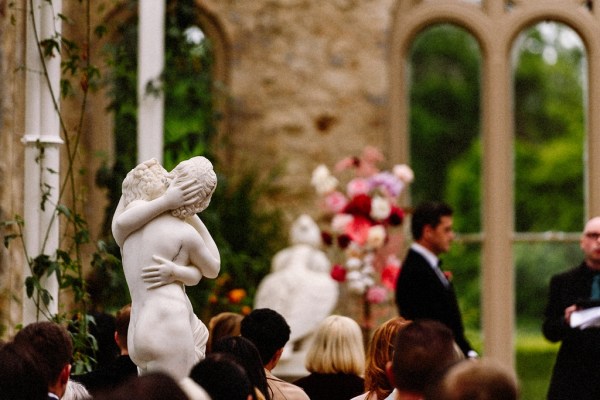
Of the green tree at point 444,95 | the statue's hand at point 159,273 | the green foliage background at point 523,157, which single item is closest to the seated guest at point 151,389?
the statue's hand at point 159,273

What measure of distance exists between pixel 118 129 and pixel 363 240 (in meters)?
1.97

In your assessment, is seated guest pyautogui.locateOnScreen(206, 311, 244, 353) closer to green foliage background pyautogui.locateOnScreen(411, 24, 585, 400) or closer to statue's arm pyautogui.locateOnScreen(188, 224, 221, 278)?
statue's arm pyautogui.locateOnScreen(188, 224, 221, 278)

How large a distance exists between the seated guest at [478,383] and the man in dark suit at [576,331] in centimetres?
304

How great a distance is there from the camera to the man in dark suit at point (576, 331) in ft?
18.3

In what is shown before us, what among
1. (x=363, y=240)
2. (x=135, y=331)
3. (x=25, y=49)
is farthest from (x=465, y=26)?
(x=135, y=331)

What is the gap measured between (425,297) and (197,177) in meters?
2.34

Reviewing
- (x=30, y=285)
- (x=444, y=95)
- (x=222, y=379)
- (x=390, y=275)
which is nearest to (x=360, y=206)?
(x=390, y=275)

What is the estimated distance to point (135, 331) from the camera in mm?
3766

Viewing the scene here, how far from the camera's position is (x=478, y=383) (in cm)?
259

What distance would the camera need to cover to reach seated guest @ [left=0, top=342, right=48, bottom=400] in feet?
9.46

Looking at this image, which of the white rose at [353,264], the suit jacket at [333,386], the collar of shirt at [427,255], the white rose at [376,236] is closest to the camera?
the suit jacket at [333,386]

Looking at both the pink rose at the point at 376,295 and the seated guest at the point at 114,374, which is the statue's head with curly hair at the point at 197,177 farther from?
the pink rose at the point at 376,295

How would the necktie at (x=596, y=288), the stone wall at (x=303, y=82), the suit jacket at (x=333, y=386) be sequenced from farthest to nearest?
the stone wall at (x=303, y=82), the necktie at (x=596, y=288), the suit jacket at (x=333, y=386)

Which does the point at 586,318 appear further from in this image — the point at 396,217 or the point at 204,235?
the point at 204,235
